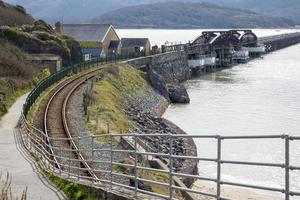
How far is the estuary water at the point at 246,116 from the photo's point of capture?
29.1 m

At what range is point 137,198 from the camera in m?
10.5

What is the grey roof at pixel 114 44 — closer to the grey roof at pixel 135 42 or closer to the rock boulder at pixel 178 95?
the grey roof at pixel 135 42

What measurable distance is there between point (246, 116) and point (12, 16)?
36.2 m

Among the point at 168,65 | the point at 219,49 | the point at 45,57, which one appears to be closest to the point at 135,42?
the point at 168,65

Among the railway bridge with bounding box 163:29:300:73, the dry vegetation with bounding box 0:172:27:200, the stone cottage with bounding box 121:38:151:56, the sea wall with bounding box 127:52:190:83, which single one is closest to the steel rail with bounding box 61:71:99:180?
the dry vegetation with bounding box 0:172:27:200

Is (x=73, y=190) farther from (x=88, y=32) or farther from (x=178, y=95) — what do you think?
(x=88, y=32)

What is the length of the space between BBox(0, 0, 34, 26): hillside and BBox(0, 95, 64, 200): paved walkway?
4253cm

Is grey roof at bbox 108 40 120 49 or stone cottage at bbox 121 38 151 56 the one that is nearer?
grey roof at bbox 108 40 120 49

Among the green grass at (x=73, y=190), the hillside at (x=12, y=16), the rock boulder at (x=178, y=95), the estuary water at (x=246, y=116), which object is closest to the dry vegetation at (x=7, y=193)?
the green grass at (x=73, y=190)

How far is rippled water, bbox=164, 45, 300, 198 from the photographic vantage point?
96.2ft

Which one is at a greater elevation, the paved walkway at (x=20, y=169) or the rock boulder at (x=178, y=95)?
the paved walkway at (x=20, y=169)

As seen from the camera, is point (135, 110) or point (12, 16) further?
point (12, 16)

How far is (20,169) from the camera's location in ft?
55.7

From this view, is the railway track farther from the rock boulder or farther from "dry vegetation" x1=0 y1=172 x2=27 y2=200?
the rock boulder
